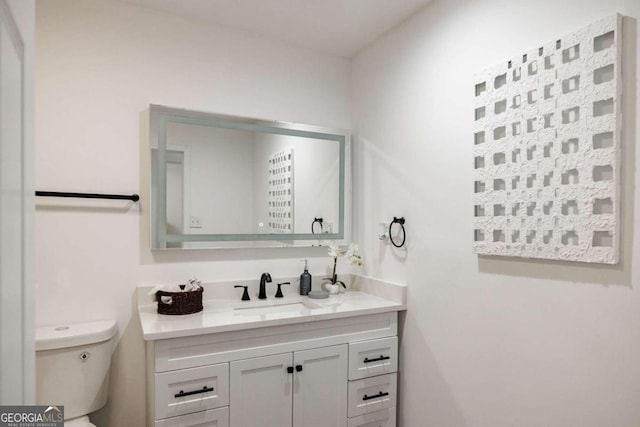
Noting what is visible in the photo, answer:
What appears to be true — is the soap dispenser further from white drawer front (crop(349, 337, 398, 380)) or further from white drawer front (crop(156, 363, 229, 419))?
white drawer front (crop(156, 363, 229, 419))

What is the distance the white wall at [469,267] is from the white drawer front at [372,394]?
104 mm

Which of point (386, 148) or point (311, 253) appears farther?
point (311, 253)

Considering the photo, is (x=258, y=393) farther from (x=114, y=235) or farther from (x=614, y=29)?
(x=614, y=29)

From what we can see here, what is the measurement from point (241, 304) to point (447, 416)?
1222mm

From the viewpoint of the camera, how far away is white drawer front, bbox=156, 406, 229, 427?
1593mm

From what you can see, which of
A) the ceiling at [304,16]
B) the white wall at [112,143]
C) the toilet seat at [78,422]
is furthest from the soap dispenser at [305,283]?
the ceiling at [304,16]

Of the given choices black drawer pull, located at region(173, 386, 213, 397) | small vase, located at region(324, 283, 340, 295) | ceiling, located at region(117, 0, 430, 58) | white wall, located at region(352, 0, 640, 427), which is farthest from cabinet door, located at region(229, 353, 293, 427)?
ceiling, located at region(117, 0, 430, 58)

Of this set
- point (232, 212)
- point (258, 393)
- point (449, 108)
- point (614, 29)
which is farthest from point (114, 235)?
point (614, 29)

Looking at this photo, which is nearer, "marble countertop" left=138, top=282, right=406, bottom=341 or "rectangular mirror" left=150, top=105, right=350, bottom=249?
"marble countertop" left=138, top=282, right=406, bottom=341

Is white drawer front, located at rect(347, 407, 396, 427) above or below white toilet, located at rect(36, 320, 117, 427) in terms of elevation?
below

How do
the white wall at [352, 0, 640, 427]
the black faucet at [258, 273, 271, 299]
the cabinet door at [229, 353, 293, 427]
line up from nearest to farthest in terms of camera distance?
the white wall at [352, 0, 640, 427] → the cabinet door at [229, 353, 293, 427] → the black faucet at [258, 273, 271, 299]

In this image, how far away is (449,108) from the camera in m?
1.88

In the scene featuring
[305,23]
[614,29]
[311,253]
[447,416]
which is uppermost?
[305,23]

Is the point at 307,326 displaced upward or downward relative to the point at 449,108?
downward
